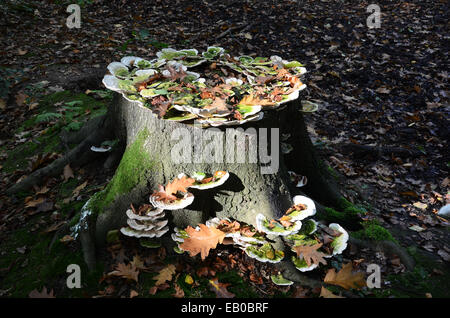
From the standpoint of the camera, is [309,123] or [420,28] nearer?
[309,123]

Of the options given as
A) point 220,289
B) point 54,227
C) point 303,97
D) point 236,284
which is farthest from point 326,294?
point 303,97

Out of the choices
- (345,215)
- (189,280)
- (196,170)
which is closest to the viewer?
(189,280)

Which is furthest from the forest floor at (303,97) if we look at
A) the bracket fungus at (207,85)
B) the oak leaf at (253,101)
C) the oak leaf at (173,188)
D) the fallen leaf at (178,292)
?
the oak leaf at (253,101)

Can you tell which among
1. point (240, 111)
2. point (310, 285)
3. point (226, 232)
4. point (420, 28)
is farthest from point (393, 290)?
point (420, 28)

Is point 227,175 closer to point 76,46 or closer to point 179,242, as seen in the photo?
point 179,242

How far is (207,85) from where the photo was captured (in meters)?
3.19

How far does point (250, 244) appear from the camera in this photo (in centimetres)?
278

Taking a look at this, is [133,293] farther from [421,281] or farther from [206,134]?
[421,281]

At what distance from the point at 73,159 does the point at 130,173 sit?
1.35 metres

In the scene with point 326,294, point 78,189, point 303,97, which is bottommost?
point 326,294

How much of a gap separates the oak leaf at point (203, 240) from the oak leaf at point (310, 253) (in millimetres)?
671

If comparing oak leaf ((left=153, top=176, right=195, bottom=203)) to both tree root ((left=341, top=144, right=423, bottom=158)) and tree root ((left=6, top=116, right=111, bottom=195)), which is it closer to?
tree root ((left=6, top=116, right=111, bottom=195))
